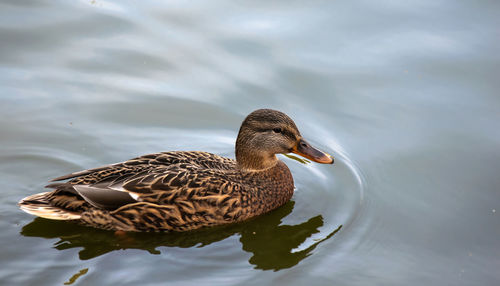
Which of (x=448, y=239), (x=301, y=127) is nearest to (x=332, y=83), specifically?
(x=301, y=127)

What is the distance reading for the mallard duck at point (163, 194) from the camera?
6289 millimetres

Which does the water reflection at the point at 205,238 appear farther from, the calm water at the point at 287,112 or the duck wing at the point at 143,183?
the duck wing at the point at 143,183

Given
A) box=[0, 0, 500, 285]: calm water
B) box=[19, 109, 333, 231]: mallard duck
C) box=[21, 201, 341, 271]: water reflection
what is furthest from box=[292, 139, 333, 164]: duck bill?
box=[21, 201, 341, 271]: water reflection

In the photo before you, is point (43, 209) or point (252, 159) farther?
point (252, 159)

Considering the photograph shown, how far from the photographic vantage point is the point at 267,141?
6.93 meters

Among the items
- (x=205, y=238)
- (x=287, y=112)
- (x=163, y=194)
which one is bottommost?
(x=205, y=238)

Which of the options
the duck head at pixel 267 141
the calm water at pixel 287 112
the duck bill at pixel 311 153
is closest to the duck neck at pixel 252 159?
the duck head at pixel 267 141

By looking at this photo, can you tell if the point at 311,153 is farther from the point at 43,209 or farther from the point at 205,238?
the point at 43,209

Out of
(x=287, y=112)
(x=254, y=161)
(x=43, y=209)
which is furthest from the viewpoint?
(x=287, y=112)

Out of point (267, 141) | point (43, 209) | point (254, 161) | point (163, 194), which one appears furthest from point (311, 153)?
point (43, 209)

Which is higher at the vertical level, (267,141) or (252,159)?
(267,141)

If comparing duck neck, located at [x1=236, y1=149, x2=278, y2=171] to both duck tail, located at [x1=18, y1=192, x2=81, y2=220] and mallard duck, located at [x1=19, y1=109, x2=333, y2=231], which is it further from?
duck tail, located at [x1=18, y1=192, x2=81, y2=220]

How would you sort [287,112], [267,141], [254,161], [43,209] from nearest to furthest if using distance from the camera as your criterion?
[43,209] → [267,141] → [254,161] → [287,112]

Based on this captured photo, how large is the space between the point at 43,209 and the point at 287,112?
3469 mm
